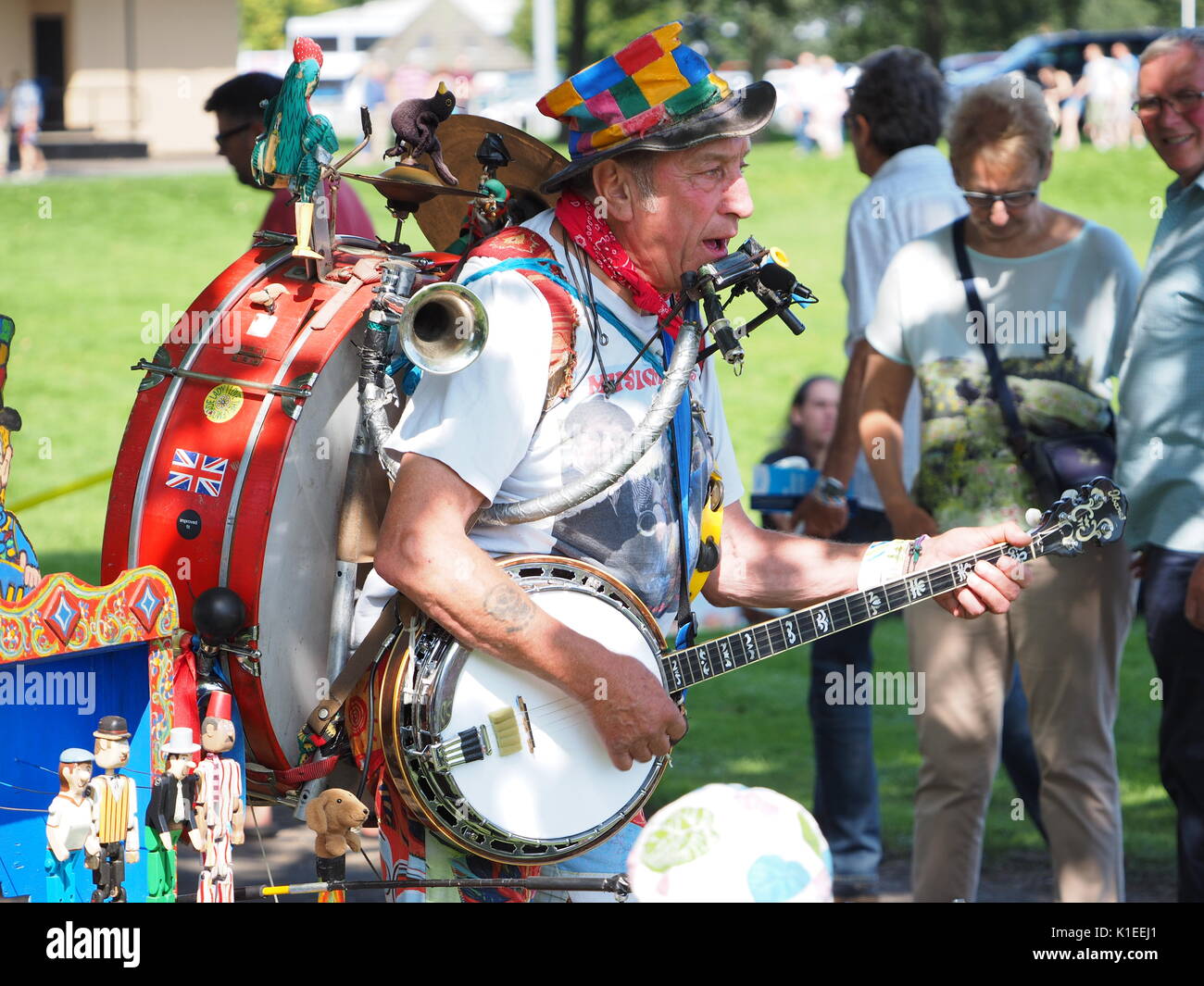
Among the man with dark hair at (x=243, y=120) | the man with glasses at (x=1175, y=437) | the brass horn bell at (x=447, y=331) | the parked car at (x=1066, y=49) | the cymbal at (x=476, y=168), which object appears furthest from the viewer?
the parked car at (x=1066, y=49)

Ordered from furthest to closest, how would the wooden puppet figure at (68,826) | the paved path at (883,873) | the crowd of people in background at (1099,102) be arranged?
the crowd of people in background at (1099,102)
the paved path at (883,873)
the wooden puppet figure at (68,826)

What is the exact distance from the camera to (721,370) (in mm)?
13062

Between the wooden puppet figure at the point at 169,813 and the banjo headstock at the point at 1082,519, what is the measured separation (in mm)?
1651

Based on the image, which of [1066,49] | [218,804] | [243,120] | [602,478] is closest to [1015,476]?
[602,478]

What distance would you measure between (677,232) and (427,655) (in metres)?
0.85

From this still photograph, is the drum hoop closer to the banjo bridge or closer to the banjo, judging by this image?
the banjo

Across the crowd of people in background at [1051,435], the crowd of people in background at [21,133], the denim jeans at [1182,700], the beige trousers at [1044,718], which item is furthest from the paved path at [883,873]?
the crowd of people in background at [21,133]

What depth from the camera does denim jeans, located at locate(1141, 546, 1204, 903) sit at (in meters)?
3.96

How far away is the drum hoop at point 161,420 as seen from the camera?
2795mm

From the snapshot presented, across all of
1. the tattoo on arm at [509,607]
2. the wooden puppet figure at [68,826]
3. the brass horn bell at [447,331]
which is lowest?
the wooden puppet figure at [68,826]

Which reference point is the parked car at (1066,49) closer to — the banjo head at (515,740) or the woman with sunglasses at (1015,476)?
the woman with sunglasses at (1015,476)

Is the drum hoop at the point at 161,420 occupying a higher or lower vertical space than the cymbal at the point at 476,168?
lower

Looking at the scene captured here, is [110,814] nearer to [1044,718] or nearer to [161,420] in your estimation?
[161,420]

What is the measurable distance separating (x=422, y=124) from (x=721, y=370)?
10190mm
